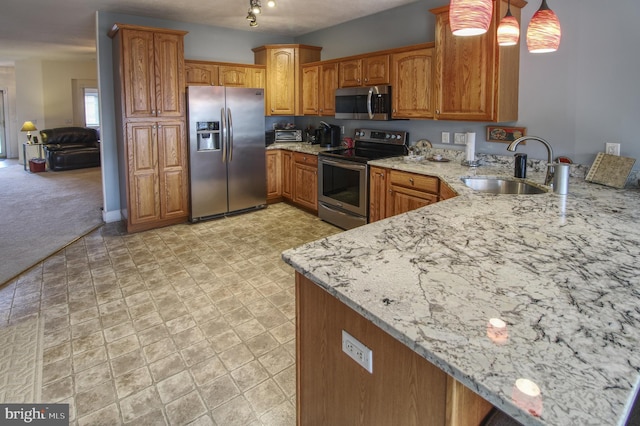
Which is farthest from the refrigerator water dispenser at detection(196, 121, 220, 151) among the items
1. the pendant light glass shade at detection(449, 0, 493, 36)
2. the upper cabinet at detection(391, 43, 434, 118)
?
the pendant light glass shade at detection(449, 0, 493, 36)

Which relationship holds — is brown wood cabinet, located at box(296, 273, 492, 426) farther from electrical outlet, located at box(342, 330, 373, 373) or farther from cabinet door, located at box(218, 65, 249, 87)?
cabinet door, located at box(218, 65, 249, 87)

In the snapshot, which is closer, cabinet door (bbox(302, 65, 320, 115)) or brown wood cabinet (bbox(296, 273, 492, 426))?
brown wood cabinet (bbox(296, 273, 492, 426))

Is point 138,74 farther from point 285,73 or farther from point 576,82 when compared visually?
point 576,82

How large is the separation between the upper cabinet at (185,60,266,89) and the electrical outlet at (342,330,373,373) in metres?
4.68

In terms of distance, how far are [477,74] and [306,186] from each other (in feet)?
8.52

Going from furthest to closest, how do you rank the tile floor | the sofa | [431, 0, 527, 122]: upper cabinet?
the sofa
[431, 0, 527, 122]: upper cabinet
the tile floor

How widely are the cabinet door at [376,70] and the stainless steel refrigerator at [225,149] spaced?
1.47 meters

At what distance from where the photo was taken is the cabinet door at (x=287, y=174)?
5.59m

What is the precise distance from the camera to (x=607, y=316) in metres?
1.01

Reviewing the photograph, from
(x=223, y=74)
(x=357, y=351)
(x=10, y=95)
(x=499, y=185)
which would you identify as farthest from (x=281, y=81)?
(x=10, y=95)

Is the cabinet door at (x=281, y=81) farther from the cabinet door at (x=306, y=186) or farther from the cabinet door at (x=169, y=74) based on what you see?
the cabinet door at (x=169, y=74)

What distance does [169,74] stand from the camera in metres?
4.60

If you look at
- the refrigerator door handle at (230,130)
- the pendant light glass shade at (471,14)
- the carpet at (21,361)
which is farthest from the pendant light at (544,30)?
the refrigerator door handle at (230,130)

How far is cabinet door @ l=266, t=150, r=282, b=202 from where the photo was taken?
5.63 m
